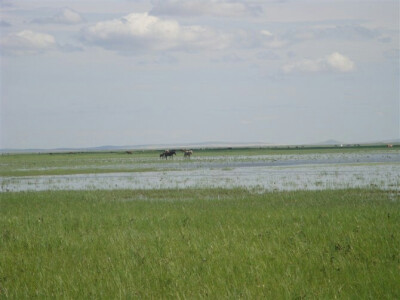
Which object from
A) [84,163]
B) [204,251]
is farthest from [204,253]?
[84,163]

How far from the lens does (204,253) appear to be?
408 inches

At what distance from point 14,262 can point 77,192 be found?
14.5 metres

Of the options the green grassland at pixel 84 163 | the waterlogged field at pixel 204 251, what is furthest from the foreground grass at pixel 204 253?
the green grassland at pixel 84 163

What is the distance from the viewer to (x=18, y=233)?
45.3ft

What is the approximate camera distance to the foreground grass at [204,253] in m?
8.50

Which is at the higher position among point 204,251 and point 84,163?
point 84,163

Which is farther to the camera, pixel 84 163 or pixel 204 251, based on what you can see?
pixel 84 163

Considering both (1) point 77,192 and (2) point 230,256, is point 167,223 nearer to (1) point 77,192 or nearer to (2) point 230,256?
(2) point 230,256

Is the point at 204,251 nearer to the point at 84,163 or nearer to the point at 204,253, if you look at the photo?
the point at 204,253

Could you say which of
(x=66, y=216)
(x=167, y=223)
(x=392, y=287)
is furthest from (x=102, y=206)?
(x=392, y=287)

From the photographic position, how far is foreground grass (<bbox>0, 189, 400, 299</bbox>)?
850cm

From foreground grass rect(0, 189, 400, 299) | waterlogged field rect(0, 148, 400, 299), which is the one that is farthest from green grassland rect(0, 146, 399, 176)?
foreground grass rect(0, 189, 400, 299)

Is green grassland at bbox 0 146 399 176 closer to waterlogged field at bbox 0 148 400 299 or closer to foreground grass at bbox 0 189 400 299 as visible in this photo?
waterlogged field at bbox 0 148 400 299

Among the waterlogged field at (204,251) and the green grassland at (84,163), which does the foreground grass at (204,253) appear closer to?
the waterlogged field at (204,251)
